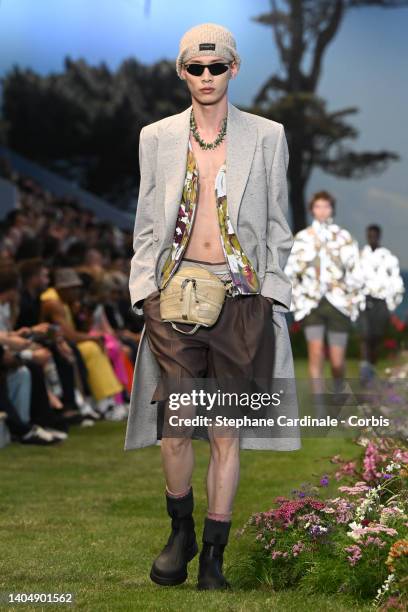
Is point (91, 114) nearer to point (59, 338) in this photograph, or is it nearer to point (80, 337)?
point (80, 337)

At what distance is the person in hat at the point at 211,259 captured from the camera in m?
6.07

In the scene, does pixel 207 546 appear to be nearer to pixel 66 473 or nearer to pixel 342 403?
pixel 342 403

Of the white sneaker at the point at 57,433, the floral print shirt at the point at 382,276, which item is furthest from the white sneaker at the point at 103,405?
the floral print shirt at the point at 382,276

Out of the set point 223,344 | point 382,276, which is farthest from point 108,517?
point 382,276

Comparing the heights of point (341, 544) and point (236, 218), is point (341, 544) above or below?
below

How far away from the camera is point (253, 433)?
20.2 feet

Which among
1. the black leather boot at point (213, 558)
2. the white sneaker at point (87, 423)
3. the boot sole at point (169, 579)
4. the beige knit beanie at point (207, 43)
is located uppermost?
the beige knit beanie at point (207, 43)

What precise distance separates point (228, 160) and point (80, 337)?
8284 mm

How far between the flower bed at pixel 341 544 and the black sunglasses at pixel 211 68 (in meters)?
1.76

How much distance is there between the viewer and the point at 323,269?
43.7ft

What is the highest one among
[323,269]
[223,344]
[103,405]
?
[323,269]

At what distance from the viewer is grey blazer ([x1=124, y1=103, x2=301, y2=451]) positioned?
610 cm

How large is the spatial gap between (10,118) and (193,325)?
34.6 meters

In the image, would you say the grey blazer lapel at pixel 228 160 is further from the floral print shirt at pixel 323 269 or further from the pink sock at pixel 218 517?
the floral print shirt at pixel 323 269
